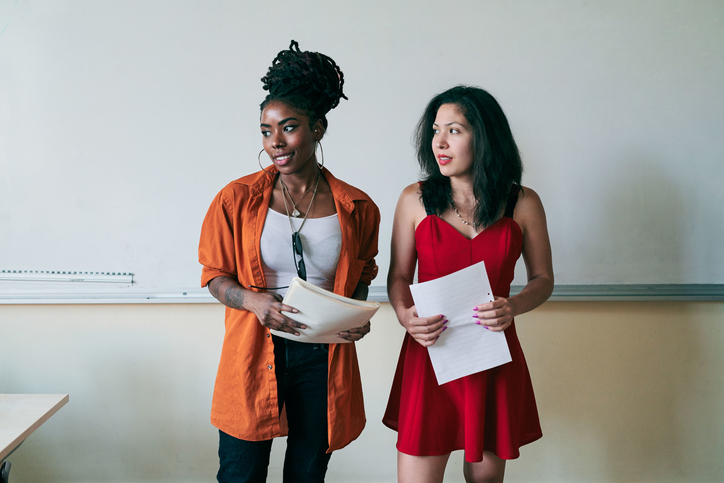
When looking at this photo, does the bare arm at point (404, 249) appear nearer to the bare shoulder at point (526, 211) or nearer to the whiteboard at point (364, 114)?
the bare shoulder at point (526, 211)

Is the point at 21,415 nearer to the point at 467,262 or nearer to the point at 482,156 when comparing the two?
the point at 467,262

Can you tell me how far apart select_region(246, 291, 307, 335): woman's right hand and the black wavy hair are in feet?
1.70

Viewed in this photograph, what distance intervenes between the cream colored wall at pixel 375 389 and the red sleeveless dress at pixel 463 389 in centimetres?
73

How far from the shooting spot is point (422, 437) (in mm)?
1319

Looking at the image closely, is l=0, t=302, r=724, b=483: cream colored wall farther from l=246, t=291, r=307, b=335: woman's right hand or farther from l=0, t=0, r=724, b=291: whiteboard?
l=246, t=291, r=307, b=335: woman's right hand

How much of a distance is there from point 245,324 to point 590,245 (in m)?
1.53

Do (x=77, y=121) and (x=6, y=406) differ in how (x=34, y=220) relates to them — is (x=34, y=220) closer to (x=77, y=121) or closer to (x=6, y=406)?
(x=77, y=121)

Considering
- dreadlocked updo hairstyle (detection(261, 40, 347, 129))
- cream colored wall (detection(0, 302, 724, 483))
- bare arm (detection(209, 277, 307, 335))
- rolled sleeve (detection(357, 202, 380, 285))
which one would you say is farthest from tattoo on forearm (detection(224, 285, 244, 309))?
cream colored wall (detection(0, 302, 724, 483))

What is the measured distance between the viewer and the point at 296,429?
135 centimetres

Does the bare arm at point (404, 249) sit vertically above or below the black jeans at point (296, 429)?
above

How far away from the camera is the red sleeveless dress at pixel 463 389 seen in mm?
1310

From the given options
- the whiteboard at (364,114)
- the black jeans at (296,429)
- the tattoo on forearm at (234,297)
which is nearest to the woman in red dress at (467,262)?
the black jeans at (296,429)

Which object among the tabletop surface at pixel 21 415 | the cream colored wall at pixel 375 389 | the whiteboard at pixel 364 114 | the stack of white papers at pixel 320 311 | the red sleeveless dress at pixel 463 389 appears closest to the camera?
the stack of white papers at pixel 320 311

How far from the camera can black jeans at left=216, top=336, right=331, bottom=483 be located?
4.17 feet
